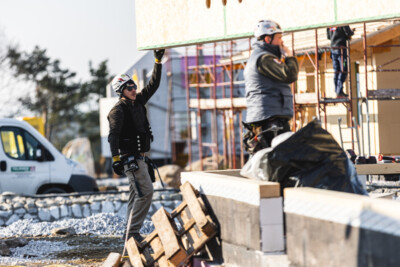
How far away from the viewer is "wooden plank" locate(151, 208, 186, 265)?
26.8ft

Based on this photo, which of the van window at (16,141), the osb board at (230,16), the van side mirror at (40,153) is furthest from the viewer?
the van side mirror at (40,153)

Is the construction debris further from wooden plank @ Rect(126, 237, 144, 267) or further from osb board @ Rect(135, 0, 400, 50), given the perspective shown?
osb board @ Rect(135, 0, 400, 50)

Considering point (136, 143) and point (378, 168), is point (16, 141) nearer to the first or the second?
point (378, 168)

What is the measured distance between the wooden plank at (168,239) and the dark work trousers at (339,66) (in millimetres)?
12589

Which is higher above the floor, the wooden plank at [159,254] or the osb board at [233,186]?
the osb board at [233,186]

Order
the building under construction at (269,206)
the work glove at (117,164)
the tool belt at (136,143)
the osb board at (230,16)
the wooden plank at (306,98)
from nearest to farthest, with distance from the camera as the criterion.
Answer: the building under construction at (269,206) → the work glove at (117,164) → the tool belt at (136,143) → the osb board at (230,16) → the wooden plank at (306,98)

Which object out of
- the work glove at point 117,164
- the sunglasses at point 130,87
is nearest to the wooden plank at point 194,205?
the work glove at point 117,164

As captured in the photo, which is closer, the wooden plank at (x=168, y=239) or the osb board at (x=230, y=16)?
the wooden plank at (x=168, y=239)

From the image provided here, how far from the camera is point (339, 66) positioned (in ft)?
68.4

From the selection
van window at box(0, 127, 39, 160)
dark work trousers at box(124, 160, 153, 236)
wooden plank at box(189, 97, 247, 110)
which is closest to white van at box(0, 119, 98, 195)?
van window at box(0, 127, 39, 160)

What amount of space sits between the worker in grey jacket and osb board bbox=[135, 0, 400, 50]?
16.6 feet

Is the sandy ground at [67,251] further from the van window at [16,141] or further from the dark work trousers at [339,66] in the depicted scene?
the dark work trousers at [339,66]

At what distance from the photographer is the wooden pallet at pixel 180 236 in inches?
323

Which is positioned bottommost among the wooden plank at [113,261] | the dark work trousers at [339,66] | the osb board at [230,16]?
the wooden plank at [113,261]
